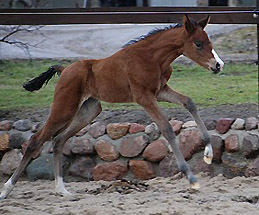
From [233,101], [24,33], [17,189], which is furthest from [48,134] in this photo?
[24,33]

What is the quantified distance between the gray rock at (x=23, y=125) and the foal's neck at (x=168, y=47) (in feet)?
6.79

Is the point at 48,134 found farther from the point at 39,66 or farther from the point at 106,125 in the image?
the point at 39,66

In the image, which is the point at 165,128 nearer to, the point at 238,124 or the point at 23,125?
the point at 238,124

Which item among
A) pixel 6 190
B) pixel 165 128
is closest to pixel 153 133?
pixel 165 128

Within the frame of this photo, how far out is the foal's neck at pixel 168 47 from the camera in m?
6.22

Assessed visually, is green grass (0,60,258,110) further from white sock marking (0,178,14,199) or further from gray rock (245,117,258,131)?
white sock marking (0,178,14,199)

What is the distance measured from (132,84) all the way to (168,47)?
49 cm

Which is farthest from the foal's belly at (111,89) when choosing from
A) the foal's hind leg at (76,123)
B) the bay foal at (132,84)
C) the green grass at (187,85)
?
the green grass at (187,85)

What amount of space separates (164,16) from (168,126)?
2150 millimetres

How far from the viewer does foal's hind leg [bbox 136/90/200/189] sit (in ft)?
19.3

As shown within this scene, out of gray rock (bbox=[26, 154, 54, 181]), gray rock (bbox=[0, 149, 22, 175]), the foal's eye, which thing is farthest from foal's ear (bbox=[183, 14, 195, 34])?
gray rock (bbox=[0, 149, 22, 175])

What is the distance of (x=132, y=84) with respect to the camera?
6.25 m

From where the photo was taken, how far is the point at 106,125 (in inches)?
296

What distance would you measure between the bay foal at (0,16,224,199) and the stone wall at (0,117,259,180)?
2.35 feet
